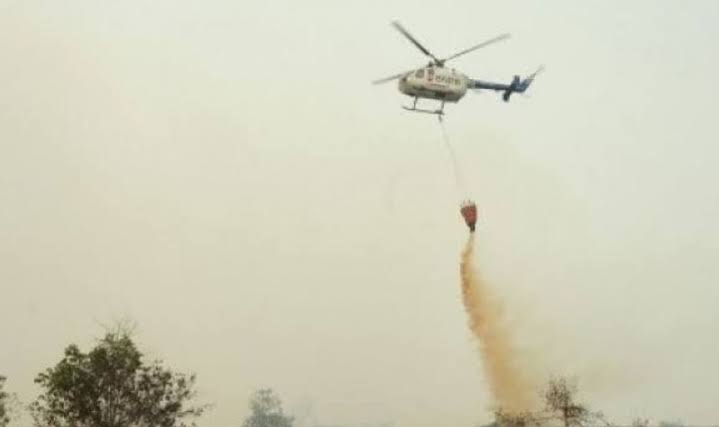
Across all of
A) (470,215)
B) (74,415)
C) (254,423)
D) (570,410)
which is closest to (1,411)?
(74,415)

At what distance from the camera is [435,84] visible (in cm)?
5528

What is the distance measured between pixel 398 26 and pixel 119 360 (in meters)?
29.4

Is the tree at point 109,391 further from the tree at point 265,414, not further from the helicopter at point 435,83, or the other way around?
the tree at point 265,414

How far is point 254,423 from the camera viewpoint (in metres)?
165

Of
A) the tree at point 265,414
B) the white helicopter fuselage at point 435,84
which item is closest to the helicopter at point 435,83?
the white helicopter fuselage at point 435,84

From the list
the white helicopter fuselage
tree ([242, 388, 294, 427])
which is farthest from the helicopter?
tree ([242, 388, 294, 427])

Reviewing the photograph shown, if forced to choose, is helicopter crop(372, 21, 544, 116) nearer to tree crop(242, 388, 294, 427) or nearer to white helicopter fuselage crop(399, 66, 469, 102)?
white helicopter fuselage crop(399, 66, 469, 102)

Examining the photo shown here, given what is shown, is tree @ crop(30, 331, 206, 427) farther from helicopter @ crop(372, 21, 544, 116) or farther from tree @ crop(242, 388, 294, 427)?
tree @ crop(242, 388, 294, 427)

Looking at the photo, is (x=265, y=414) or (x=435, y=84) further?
(x=265, y=414)

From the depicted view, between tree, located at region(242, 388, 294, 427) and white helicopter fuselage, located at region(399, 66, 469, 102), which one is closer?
white helicopter fuselage, located at region(399, 66, 469, 102)

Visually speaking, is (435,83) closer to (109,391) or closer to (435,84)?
(435,84)

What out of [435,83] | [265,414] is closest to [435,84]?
[435,83]

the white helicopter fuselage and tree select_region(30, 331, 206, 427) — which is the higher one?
the white helicopter fuselage

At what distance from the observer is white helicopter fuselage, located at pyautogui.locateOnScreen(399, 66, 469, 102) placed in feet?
180
